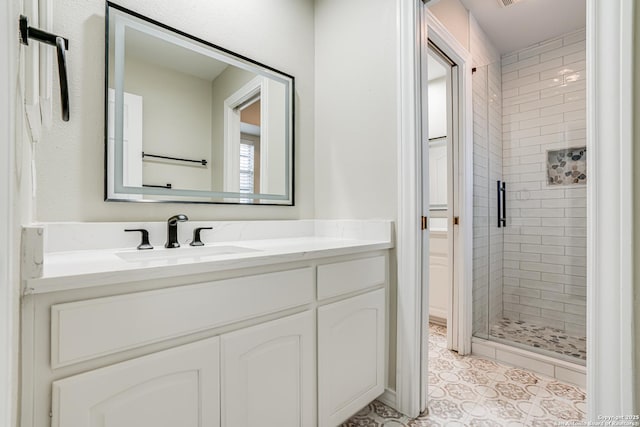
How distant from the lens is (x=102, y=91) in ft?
3.90

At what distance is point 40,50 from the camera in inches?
29.7

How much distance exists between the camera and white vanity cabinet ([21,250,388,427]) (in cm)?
66

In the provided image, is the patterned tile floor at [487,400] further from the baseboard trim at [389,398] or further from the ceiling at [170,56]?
the ceiling at [170,56]

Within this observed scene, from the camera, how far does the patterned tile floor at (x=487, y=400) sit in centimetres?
141

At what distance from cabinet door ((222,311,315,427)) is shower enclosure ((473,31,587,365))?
1616mm

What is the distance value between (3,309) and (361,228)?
1.38 meters

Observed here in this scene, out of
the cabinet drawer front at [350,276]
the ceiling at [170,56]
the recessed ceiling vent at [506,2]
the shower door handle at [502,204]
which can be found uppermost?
the recessed ceiling vent at [506,2]

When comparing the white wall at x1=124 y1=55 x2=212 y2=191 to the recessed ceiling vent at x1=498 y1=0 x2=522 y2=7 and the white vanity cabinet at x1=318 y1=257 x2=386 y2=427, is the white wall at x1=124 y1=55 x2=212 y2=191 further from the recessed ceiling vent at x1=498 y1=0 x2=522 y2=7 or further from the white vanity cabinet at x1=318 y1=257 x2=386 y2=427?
the recessed ceiling vent at x1=498 y1=0 x2=522 y2=7

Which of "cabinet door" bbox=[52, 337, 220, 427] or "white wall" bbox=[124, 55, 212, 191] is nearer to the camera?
"cabinet door" bbox=[52, 337, 220, 427]

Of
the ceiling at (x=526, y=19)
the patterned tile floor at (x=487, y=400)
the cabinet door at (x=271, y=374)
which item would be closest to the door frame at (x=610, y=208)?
the patterned tile floor at (x=487, y=400)

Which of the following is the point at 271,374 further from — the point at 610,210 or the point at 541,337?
the point at 541,337

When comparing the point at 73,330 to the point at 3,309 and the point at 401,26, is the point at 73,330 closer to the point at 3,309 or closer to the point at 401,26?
the point at 3,309

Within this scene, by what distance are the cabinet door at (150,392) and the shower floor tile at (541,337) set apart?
6.93 feet

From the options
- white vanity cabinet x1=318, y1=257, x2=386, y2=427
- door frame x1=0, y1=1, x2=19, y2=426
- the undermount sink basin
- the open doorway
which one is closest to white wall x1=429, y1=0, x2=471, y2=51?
the open doorway
